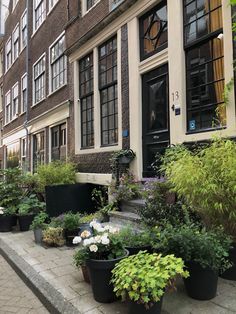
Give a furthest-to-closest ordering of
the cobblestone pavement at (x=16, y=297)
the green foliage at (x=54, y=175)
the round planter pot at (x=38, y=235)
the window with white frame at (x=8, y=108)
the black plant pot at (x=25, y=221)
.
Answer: the window with white frame at (x=8, y=108), the green foliage at (x=54, y=175), the black plant pot at (x=25, y=221), the round planter pot at (x=38, y=235), the cobblestone pavement at (x=16, y=297)

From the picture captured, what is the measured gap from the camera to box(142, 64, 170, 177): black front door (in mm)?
7348

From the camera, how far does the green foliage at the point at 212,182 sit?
12.9ft

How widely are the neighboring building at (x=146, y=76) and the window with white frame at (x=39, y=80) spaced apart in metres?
4.06

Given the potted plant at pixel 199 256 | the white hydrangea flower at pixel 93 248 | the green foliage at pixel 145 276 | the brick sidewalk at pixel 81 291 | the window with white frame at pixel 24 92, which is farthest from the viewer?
the window with white frame at pixel 24 92

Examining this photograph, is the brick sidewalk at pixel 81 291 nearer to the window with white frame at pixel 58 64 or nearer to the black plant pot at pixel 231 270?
the black plant pot at pixel 231 270

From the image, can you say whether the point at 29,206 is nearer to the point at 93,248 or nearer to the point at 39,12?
the point at 93,248

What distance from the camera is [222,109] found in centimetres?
587

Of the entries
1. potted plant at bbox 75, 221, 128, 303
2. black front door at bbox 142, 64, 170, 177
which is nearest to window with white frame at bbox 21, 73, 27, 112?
black front door at bbox 142, 64, 170, 177

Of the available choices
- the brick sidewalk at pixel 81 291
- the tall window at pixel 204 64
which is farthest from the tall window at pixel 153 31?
the brick sidewalk at pixel 81 291

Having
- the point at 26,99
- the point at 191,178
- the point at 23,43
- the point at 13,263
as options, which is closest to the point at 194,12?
the point at 191,178

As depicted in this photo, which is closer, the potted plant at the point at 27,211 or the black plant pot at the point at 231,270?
the black plant pot at the point at 231,270

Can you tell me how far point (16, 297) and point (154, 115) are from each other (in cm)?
487

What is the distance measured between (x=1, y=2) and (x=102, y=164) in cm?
1775

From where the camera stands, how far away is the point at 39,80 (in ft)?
52.3
